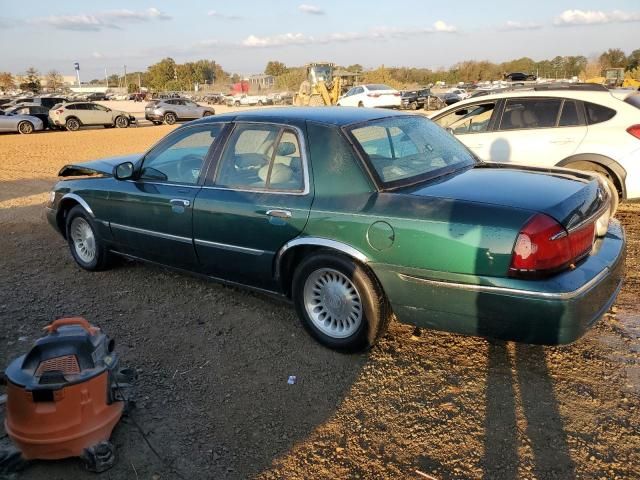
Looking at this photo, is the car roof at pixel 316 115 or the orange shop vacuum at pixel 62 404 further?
the car roof at pixel 316 115

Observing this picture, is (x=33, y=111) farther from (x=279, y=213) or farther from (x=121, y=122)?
(x=279, y=213)

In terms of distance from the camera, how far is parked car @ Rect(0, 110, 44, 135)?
24.5 metres

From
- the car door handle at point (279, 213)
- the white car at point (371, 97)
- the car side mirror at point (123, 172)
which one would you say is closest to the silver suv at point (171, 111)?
the white car at point (371, 97)

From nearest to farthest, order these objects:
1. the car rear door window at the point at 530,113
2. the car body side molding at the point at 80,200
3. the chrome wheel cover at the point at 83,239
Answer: the car body side molding at the point at 80,200 → the chrome wheel cover at the point at 83,239 → the car rear door window at the point at 530,113

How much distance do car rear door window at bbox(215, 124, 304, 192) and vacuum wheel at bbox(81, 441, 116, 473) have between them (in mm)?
1927

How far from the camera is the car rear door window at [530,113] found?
22.2 ft

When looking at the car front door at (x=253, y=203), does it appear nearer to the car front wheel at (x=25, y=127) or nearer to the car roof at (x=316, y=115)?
the car roof at (x=316, y=115)

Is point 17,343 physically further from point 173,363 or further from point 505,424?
point 505,424

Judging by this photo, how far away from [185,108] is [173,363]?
29.9 meters

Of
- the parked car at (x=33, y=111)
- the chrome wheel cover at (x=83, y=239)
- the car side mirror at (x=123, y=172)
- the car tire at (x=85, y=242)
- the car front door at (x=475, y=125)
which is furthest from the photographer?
the parked car at (x=33, y=111)

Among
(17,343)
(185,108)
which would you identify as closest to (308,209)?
(17,343)

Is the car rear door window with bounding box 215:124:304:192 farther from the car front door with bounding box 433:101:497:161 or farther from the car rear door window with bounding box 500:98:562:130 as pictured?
the car rear door window with bounding box 500:98:562:130

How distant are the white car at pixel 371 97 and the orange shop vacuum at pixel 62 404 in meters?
26.0

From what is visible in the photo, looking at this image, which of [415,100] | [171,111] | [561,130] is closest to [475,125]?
[561,130]
